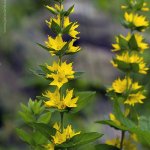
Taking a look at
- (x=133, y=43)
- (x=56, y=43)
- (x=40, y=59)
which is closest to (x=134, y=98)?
(x=133, y=43)

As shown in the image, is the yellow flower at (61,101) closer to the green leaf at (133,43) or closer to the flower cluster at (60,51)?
the flower cluster at (60,51)

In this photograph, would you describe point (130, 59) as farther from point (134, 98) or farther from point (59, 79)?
point (59, 79)

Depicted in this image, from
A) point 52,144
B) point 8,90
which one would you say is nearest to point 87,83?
point 8,90

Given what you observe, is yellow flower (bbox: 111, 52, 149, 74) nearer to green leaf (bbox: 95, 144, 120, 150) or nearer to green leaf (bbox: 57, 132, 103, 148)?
green leaf (bbox: 95, 144, 120, 150)

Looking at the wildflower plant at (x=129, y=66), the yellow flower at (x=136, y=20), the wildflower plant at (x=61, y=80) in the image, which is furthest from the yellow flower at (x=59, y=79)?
the yellow flower at (x=136, y=20)

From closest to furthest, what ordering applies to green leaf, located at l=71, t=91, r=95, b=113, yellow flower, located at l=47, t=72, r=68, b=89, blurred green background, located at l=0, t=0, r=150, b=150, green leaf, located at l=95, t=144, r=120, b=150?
yellow flower, located at l=47, t=72, r=68, b=89, green leaf, located at l=71, t=91, r=95, b=113, green leaf, located at l=95, t=144, r=120, b=150, blurred green background, located at l=0, t=0, r=150, b=150

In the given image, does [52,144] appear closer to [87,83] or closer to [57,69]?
[57,69]

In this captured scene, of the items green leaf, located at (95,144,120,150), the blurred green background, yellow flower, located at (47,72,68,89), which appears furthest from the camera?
the blurred green background

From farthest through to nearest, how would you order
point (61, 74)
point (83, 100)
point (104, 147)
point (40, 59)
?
point (40, 59) < point (104, 147) < point (83, 100) < point (61, 74)

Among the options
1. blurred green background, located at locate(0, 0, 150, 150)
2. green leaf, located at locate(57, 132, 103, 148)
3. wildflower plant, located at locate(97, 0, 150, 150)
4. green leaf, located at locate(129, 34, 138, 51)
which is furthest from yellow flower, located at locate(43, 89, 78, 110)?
blurred green background, located at locate(0, 0, 150, 150)
